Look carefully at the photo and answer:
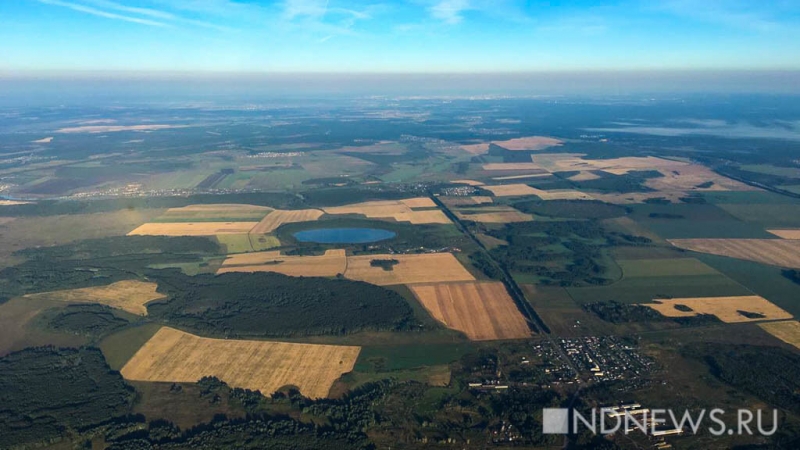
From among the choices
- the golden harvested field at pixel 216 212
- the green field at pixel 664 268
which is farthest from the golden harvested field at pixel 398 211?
the green field at pixel 664 268

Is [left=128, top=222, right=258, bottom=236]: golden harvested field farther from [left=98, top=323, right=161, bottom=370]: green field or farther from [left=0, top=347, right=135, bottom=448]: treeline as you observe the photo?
[left=0, top=347, right=135, bottom=448]: treeline

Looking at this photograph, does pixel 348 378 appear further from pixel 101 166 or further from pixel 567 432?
pixel 101 166

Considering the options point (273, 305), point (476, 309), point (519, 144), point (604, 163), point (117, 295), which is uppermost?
point (519, 144)

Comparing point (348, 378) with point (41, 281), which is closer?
point (348, 378)

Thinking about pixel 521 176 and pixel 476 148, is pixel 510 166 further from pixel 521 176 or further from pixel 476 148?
pixel 476 148

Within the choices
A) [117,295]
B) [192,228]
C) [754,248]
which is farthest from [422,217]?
[117,295]

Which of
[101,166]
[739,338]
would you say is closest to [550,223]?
[739,338]

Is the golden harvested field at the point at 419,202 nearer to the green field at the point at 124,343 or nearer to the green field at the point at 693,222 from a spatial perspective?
the green field at the point at 693,222
